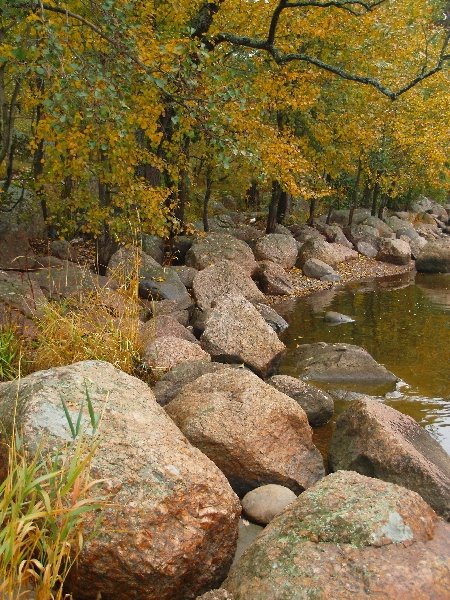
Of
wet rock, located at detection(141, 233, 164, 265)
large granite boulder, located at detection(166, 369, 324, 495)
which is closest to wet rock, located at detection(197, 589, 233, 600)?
large granite boulder, located at detection(166, 369, 324, 495)

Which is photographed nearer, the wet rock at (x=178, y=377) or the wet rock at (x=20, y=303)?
the wet rock at (x=178, y=377)

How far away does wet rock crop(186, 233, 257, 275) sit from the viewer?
51.1ft

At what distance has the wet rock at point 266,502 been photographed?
5277 millimetres

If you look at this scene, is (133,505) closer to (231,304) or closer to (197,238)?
(231,304)

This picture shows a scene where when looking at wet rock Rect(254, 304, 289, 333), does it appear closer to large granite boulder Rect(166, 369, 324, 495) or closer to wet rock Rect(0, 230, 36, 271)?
wet rock Rect(0, 230, 36, 271)

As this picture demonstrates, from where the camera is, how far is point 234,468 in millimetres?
5719

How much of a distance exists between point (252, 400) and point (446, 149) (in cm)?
1951

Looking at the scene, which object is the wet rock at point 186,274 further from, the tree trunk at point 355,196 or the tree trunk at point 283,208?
the tree trunk at point 355,196

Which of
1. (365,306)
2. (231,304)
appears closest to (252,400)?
(231,304)

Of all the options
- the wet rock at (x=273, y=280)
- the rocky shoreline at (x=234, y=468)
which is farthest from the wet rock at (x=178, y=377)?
the wet rock at (x=273, y=280)

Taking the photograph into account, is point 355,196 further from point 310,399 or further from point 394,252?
point 310,399

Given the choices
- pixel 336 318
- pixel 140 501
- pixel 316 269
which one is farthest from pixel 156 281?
pixel 140 501

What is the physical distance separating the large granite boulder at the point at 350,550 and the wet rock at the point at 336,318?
9410mm

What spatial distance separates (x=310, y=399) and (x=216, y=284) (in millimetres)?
5675
